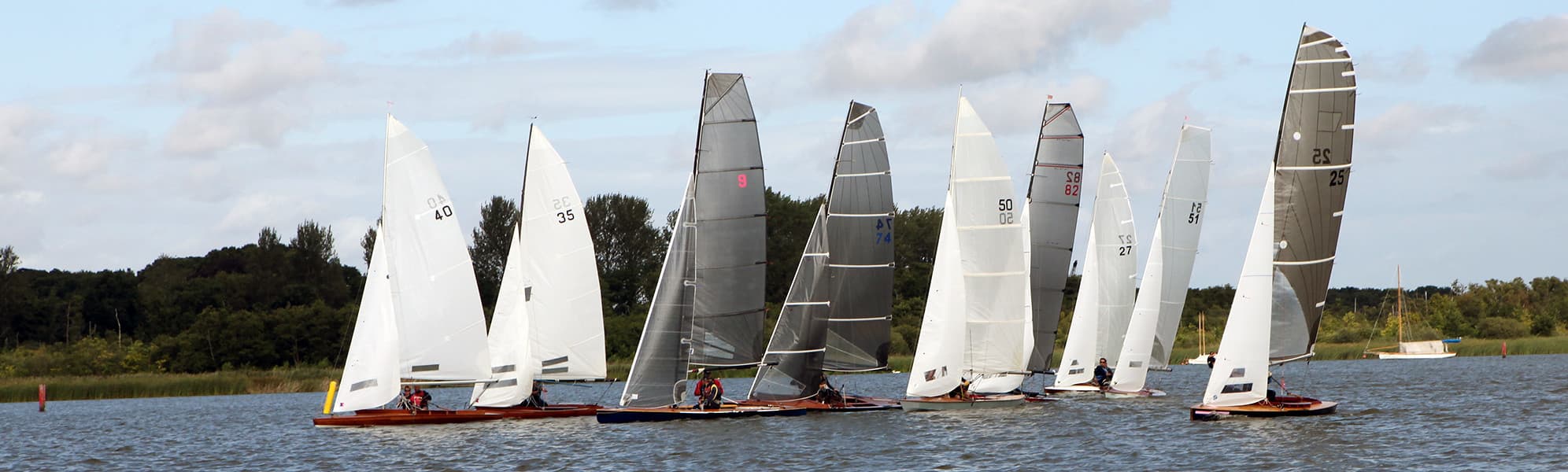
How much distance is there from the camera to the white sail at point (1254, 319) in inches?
1108

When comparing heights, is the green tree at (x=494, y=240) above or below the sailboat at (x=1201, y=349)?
above

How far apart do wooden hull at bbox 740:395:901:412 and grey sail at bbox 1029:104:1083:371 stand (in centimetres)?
722

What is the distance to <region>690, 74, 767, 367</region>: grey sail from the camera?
33469 millimetres

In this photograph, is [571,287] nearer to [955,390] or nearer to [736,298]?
[736,298]

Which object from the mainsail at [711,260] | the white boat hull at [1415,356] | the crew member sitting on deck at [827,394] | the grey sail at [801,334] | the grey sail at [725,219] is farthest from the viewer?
the white boat hull at [1415,356]

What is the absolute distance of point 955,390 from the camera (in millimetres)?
36750

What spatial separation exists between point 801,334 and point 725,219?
3120 millimetres

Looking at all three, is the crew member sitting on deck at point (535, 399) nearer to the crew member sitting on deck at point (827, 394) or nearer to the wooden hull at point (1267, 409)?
the crew member sitting on deck at point (827, 394)

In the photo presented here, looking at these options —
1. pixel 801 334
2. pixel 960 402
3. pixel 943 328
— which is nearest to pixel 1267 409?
pixel 943 328

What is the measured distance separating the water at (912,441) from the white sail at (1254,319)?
3.43ft

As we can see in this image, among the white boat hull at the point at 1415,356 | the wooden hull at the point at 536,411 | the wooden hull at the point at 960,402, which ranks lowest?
the wooden hull at the point at 536,411

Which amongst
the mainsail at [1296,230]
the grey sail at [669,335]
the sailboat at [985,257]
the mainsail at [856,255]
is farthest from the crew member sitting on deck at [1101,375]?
the grey sail at [669,335]

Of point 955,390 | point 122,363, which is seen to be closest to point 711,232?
point 955,390

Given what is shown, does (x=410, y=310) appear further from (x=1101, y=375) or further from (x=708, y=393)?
(x=1101, y=375)
